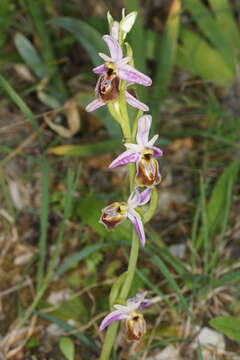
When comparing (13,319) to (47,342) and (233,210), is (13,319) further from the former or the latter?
(233,210)

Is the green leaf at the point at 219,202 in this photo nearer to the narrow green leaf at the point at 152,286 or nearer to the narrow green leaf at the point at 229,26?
the narrow green leaf at the point at 152,286

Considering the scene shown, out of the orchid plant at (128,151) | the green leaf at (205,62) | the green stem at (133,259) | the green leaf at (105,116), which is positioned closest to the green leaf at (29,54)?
the green leaf at (105,116)

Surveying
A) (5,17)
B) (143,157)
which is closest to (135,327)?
(143,157)

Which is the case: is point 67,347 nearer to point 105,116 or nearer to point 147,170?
point 147,170

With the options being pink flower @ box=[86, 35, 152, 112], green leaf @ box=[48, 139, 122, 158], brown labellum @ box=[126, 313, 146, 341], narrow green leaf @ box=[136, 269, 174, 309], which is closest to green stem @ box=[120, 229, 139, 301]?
brown labellum @ box=[126, 313, 146, 341]

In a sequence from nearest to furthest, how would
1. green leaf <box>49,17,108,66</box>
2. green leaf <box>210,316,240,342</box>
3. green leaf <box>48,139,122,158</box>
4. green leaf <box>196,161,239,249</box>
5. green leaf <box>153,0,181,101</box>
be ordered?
green leaf <box>210,316,240,342</box> → green leaf <box>196,161,239,249</box> → green leaf <box>49,17,108,66</box> → green leaf <box>48,139,122,158</box> → green leaf <box>153,0,181,101</box>

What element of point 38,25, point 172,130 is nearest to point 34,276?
point 172,130

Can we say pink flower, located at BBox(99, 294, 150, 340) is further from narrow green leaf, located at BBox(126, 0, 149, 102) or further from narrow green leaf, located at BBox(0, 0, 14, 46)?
narrow green leaf, located at BBox(0, 0, 14, 46)
